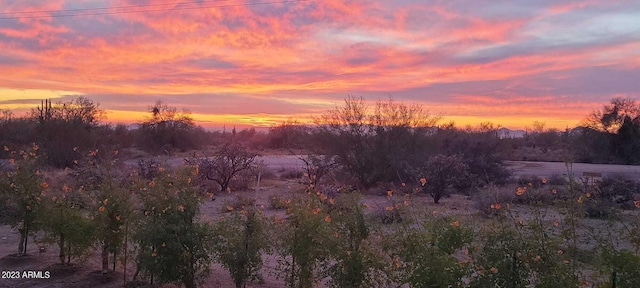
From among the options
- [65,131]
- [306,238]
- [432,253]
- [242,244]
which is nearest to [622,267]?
[432,253]

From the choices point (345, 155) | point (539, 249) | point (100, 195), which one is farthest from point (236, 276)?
point (345, 155)

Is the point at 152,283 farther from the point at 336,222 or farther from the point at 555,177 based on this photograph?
the point at 555,177

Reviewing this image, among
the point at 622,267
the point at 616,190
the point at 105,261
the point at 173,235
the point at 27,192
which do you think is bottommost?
the point at 105,261

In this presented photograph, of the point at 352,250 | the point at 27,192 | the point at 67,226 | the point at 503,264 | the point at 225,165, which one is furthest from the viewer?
the point at 225,165

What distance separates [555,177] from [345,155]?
8.81 m

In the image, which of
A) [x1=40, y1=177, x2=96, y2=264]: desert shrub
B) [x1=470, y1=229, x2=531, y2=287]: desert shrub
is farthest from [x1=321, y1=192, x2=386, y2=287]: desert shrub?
[x1=40, y1=177, x2=96, y2=264]: desert shrub

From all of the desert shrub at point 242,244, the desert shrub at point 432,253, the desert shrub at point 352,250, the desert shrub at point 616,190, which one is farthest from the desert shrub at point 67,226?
the desert shrub at point 616,190

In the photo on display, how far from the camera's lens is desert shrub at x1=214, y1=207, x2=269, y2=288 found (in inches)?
275

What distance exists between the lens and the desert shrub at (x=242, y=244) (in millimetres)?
6973

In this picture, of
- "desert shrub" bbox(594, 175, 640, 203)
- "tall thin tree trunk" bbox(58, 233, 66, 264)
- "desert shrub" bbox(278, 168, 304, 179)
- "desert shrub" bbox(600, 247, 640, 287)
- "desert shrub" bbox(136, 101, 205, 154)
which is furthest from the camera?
"desert shrub" bbox(136, 101, 205, 154)

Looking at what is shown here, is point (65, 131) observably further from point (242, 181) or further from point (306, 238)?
point (306, 238)

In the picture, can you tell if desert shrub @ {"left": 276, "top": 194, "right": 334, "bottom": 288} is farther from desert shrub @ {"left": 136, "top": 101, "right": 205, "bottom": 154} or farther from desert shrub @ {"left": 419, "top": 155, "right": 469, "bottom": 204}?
desert shrub @ {"left": 136, "top": 101, "right": 205, "bottom": 154}

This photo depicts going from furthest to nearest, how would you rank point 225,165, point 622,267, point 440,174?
point 225,165 → point 440,174 → point 622,267

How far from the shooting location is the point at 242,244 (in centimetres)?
701
